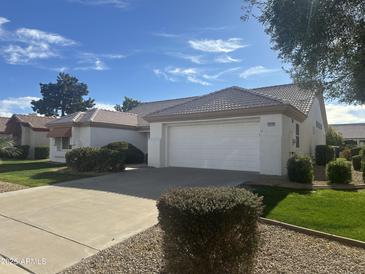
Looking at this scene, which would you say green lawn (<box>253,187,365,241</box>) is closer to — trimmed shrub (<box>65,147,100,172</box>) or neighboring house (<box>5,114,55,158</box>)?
trimmed shrub (<box>65,147,100,172</box>)

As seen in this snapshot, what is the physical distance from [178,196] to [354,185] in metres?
8.92

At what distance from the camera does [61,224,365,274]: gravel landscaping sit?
4.71 m

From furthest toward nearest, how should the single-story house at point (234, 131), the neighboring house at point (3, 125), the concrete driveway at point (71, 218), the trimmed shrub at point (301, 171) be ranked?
1. the neighboring house at point (3, 125)
2. the single-story house at point (234, 131)
3. the trimmed shrub at point (301, 171)
4. the concrete driveway at point (71, 218)

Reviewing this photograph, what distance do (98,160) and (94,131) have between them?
6401mm

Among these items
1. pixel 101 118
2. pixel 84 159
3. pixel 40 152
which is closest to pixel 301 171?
pixel 84 159

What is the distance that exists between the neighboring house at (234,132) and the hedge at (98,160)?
94.7 inches

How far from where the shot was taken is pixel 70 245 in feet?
19.3

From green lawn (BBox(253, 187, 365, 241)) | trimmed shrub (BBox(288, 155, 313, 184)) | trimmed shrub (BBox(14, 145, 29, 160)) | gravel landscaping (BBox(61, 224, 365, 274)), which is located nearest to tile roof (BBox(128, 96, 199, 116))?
trimmed shrub (BBox(14, 145, 29, 160))

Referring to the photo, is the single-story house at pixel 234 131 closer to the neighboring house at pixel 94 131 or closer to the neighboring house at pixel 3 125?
the neighboring house at pixel 94 131

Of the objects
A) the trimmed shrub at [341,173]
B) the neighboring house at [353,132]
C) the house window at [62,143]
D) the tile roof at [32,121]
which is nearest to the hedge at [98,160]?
the house window at [62,143]

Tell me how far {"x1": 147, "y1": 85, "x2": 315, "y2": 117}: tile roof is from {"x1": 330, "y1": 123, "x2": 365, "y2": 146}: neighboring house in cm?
3363

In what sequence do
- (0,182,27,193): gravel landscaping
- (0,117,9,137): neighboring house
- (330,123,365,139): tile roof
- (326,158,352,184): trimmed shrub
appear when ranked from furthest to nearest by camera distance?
(330,123,365,139): tile roof, (0,117,9,137): neighboring house, (0,182,27,193): gravel landscaping, (326,158,352,184): trimmed shrub

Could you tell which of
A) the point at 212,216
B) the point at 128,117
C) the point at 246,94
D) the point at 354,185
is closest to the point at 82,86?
the point at 128,117

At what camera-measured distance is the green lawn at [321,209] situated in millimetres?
6355
